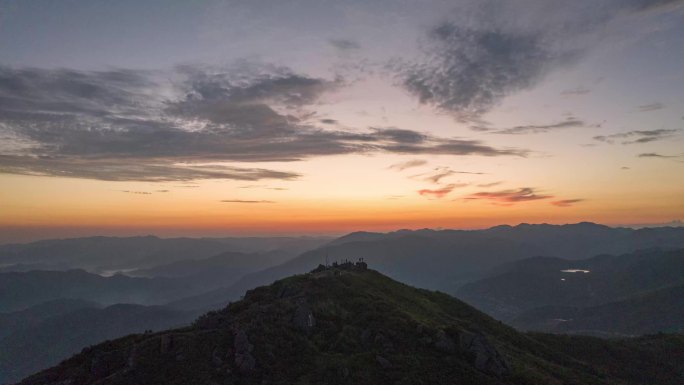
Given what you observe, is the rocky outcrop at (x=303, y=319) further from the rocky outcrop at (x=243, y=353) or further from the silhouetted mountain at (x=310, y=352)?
the rocky outcrop at (x=243, y=353)

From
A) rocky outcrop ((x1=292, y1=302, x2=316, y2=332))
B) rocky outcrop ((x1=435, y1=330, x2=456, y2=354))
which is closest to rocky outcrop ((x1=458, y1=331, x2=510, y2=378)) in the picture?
rocky outcrop ((x1=435, y1=330, x2=456, y2=354))

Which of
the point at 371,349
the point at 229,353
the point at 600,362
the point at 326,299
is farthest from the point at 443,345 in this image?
the point at 600,362

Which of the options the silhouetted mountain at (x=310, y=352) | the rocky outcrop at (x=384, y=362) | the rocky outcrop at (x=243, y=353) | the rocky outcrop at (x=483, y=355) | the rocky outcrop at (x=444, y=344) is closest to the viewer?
the silhouetted mountain at (x=310, y=352)

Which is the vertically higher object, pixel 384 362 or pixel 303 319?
pixel 303 319

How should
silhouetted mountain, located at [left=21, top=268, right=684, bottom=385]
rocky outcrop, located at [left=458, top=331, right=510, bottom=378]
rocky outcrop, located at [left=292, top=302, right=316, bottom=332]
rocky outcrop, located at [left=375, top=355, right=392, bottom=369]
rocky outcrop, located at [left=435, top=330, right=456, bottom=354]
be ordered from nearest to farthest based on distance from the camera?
1. silhouetted mountain, located at [left=21, top=268, right=684, bottom=385]
2. rocky outcrop, located at [left=375, top=355, right=392, bottom=369]
3. rocky outcrop, located at [left=458, top=331, right=510, bottom=378]
4. rocky outcrop, located at [left=435, top=330, right=456, bottom=354]
5. rocky outcrop, located at [left=292, top=302, right=316, bottom=332]

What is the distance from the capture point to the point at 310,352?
5891 cm

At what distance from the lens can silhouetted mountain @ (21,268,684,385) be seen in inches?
2096

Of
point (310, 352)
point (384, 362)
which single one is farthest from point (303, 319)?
point (384, 362)

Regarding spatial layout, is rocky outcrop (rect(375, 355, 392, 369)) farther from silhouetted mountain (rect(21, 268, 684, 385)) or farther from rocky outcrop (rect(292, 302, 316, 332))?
rocky outcrop (rect(292, 302, 316, 332))

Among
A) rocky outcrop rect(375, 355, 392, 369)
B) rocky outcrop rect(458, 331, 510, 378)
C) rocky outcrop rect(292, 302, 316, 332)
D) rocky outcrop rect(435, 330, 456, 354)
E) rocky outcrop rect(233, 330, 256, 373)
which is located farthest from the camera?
rocky outcrop rect(292, 302, 316, 332)

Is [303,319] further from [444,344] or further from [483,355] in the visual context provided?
[483,355]

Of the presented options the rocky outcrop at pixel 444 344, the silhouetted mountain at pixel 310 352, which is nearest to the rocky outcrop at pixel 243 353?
the silhouetted mountain at pixel 310 352

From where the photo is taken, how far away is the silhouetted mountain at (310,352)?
175ft

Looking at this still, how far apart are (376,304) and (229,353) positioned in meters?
30.2
